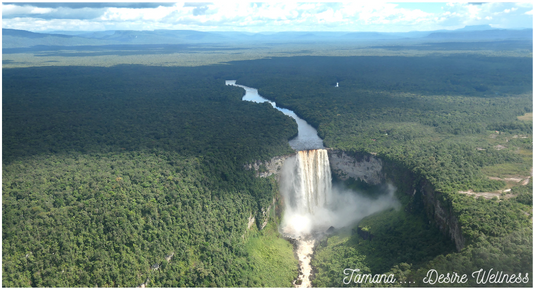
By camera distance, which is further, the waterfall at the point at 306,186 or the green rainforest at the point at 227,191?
the waterfall at the point at 306,186

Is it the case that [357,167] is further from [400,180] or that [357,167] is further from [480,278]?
[480,278]

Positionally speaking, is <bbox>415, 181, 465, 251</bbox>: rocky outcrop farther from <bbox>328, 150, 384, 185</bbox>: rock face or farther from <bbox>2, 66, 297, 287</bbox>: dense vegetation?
<bbox>2, 66, 297, 287</bbox>: dense vegetation

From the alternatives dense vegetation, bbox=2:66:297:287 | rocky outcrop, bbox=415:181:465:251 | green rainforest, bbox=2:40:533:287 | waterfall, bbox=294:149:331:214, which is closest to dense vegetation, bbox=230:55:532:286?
green rainforest, bbox=2:40:533:287

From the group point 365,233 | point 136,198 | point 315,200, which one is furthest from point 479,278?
point 136,198

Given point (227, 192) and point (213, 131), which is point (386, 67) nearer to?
point (213, 131)

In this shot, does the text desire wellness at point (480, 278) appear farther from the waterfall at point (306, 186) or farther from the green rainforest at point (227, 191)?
the waterfall at point (306, 186)

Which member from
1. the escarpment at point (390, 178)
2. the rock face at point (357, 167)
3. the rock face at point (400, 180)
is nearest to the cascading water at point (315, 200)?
the rock face at point (357, 167)
